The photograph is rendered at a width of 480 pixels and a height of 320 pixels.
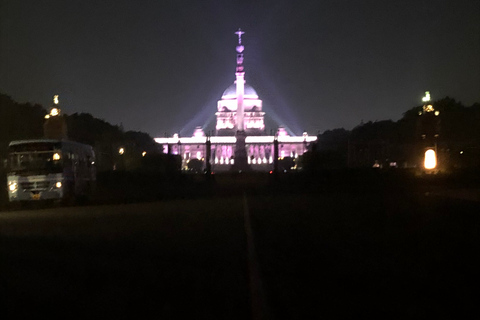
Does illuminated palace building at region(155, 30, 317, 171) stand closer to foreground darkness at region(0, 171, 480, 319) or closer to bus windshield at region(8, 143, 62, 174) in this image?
bus windshield at region(8, 143, 62, 174)

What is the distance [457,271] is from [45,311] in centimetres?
594

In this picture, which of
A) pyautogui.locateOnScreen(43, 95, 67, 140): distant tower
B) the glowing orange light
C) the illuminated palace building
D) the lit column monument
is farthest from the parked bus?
the lit column monument

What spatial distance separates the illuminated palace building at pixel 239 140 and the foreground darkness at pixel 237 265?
98.1 m

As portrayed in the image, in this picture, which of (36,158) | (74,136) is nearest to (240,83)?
(74,136)

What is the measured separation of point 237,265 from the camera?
11344 mm

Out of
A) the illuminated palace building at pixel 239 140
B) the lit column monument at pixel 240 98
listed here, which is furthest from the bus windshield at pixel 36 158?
the lit column monument at pixel 240 98

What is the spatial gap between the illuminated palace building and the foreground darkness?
98.1m

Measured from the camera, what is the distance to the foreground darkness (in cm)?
809

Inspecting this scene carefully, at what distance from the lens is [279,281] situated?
9.80 metres

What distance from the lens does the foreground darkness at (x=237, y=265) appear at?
8.09m

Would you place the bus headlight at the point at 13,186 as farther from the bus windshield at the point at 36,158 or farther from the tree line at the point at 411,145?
the tree line at the point at 411,145

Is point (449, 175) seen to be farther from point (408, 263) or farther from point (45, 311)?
point (45, 311)

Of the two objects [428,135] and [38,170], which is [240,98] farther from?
[38,170]

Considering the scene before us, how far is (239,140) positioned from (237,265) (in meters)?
117
